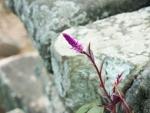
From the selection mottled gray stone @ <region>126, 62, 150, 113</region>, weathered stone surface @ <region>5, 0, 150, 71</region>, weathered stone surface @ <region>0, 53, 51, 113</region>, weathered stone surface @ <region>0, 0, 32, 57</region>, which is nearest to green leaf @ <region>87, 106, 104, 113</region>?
mottled gray stone @ <region>126, 62, 150, 113</region>

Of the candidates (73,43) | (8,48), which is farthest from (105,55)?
(8,48)

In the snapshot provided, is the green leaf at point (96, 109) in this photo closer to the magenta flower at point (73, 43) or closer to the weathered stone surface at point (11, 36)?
the magenta flower at point (73, 43)

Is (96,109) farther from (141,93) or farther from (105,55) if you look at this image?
(105,55)

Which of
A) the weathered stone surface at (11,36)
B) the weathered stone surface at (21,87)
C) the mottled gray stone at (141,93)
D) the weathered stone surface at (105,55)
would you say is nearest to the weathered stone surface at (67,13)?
the weathered stone surface at (105,55)

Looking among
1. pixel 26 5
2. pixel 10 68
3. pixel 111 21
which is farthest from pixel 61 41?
pixel 10 68

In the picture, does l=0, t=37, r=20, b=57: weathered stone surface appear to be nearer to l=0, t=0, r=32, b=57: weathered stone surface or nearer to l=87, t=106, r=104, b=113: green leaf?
l=0, t=0, r=32, b=57: weathered stone surface

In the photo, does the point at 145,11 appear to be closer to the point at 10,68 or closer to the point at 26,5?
the point at 26,5
